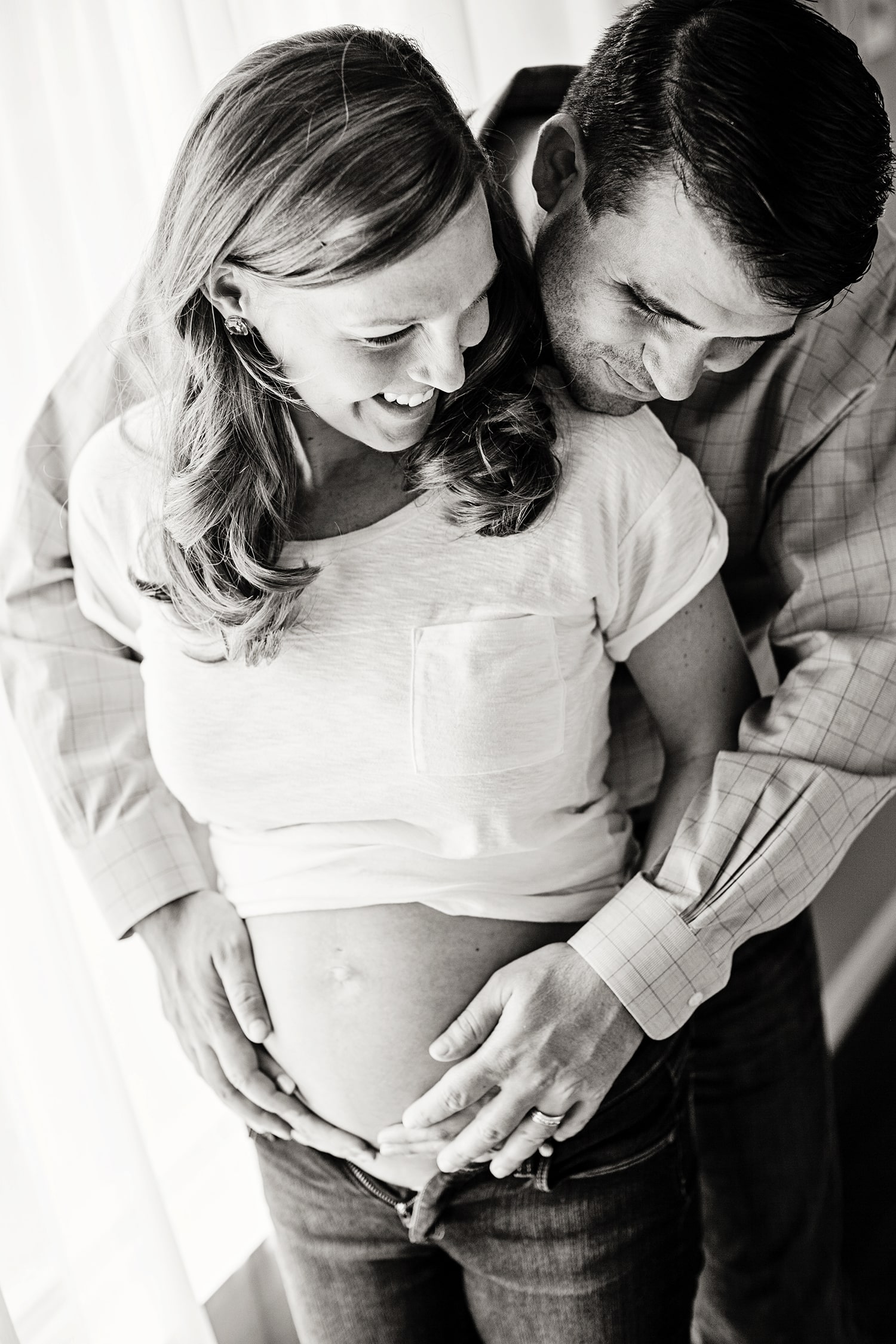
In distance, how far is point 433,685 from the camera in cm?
89

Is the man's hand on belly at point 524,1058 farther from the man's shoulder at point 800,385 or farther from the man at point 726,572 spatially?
the man's shoulder at point 800,385

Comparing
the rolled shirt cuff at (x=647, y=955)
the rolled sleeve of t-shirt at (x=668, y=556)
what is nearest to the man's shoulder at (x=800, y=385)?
the rolled sleeve of t-shirt at (x=668, y=556)

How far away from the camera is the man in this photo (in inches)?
31.0

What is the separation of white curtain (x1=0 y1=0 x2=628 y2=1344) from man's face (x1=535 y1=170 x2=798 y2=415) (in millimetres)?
439

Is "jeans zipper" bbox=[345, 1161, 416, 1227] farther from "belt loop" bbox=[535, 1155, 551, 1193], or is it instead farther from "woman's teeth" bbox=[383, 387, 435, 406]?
"woman's teeth" bbox=[383, 387, 435, 406]

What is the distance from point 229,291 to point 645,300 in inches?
12.3

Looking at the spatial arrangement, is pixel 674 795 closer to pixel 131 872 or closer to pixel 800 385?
pixel 800 385

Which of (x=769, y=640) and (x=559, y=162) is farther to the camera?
(x=769, y=640)

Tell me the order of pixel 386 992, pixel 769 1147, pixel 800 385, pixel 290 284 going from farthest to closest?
pixel 769 1147 → pixel 800 385 → pixel 386 992 → pixel 290 284

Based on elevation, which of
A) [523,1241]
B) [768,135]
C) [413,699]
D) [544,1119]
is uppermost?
[768,135]

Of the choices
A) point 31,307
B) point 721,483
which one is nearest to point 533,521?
point 721,483

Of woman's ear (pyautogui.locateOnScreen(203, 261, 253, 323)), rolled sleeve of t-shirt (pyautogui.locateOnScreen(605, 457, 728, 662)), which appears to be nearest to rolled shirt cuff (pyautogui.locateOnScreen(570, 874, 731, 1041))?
rolled sleeve of t-shirt (pyautogui.locateOnScreen(605, 457, 728, 662))

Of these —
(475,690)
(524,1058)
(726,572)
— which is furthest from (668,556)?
(524,1058)

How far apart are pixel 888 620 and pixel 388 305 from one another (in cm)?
58
